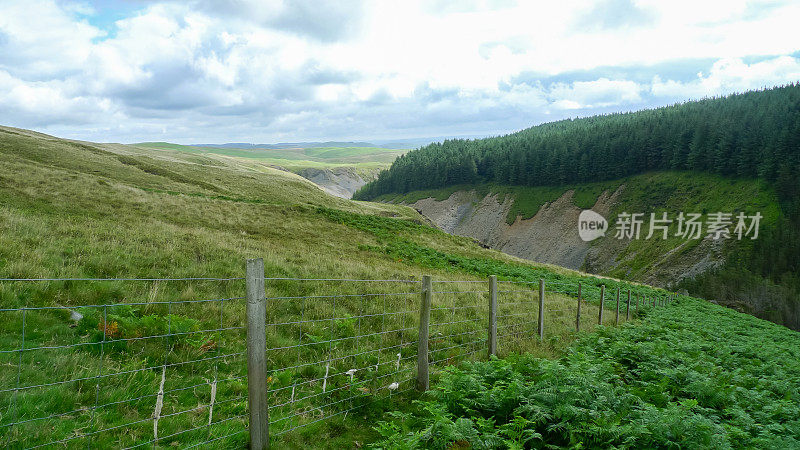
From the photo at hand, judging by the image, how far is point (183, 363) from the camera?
19.1 feet

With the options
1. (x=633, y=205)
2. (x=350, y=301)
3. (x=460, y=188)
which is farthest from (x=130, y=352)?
(x=460, y=188)

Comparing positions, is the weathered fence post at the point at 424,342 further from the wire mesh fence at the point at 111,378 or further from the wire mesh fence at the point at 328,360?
the wire mesh fence at the point at 111,378

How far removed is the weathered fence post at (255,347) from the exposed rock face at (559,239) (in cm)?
7110

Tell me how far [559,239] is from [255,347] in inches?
3667

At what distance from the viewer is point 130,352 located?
6.73 m

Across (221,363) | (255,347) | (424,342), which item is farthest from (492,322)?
(255,347)

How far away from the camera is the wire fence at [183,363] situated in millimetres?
4906

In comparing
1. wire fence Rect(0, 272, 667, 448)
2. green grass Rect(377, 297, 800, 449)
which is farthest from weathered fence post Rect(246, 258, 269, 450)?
green grass Rect(377, 297, 800, 449)

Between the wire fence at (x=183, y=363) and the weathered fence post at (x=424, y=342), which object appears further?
the weathered fence post at (x=424, y=342)

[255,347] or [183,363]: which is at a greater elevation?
[255,347]

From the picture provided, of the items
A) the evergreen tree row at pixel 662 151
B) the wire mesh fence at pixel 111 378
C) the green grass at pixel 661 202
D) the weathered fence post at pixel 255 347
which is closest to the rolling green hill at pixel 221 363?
the wire mesh fence at pixel 111 378

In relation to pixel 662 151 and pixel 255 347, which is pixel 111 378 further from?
pixel 662 151

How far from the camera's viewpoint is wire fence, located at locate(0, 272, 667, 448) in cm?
491

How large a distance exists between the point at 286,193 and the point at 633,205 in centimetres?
6971
